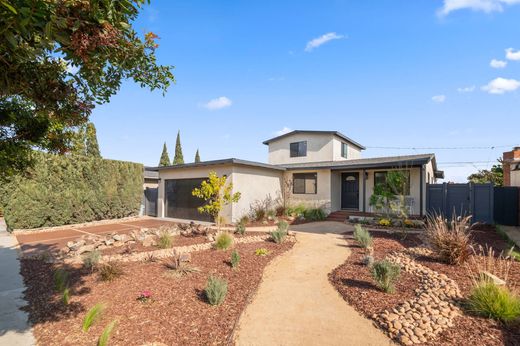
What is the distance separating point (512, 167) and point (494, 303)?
649 inches

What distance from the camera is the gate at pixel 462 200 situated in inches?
493

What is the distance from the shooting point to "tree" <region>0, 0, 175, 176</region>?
1937mm

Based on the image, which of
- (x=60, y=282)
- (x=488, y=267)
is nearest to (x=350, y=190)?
(x=488, y=267)

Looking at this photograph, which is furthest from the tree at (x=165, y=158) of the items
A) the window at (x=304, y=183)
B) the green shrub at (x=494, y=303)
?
the green shrub at (x=494, y=303)

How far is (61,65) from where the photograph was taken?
334cm

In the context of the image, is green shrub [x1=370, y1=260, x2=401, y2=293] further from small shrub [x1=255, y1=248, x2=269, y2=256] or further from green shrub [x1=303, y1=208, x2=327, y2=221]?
green shrub [x1=303, y1=208, x2=327, y2=221]

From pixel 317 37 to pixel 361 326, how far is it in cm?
941

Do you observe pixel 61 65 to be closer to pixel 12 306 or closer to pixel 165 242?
pixel 12 306

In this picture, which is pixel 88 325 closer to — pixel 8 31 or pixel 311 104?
pixel 8 31

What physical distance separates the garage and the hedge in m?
2.08

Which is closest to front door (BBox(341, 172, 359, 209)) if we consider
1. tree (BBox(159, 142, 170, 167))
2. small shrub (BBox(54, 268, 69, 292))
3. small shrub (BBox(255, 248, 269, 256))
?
small shrub (BBox(255, 248, 269, 256))

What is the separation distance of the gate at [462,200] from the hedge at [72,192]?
18.0m

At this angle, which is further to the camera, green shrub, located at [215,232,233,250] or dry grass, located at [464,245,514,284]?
green shrub, located at [215,232,233,250]

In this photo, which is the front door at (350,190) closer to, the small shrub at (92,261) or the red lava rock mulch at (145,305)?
the red lava rock mulch at (145,305)
